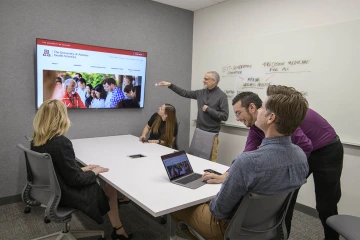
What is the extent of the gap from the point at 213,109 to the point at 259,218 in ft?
7.16

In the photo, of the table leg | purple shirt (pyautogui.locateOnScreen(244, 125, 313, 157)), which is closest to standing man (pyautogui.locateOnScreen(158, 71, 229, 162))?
purple shirt (pyautogui.locateOnScreen(244, 125, 313, 157))

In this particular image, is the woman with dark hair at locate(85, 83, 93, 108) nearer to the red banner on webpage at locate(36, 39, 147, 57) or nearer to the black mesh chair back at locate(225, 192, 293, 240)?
the red banner on webpage at locate(36, 39, 147, 57)

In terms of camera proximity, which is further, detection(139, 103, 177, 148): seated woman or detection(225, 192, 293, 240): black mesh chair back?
detection(139, 103, 177, 148): seated woman

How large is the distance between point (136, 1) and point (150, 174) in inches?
107

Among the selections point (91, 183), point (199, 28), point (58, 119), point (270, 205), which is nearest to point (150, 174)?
point (91, 183)

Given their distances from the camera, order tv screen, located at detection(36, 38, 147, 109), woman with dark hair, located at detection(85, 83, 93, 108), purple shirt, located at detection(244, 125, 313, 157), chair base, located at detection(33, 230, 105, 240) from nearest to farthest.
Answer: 1. purple shirt, located at detection(244, 125, 313, 157)
2. chair base, located at detection(33, 230, 105, 240)
3. tv screen, located at detection(36, 38, 147, 109)
4. woman with dark hair, located at detection(85, 83, 93, 108)

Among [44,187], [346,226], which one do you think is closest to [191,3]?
[44,187]

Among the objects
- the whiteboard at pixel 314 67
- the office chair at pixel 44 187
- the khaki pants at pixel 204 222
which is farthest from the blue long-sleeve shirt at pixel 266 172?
the whiteboard at pixel 314 67

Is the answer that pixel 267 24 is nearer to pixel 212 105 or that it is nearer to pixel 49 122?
pixel 212 105

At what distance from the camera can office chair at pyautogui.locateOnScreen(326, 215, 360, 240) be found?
1.42 m

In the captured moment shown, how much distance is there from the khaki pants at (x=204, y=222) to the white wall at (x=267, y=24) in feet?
6.11

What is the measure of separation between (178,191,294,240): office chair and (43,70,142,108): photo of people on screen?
2.59 meters

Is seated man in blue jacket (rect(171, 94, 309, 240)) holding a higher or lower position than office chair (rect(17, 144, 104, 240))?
higher

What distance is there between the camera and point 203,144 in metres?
2.93
